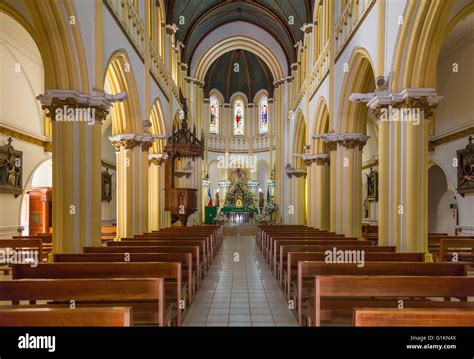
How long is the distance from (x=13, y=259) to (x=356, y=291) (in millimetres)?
8752

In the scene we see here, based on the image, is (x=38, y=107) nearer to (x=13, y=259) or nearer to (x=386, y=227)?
(x=13, y=259)

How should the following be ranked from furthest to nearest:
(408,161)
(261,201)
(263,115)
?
(263,115), (261,201), (408,161)

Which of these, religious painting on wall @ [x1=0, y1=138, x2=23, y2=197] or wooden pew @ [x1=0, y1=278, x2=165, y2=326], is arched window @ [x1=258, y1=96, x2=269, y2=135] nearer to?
religious painting on wall @ [x1=0, y1=138, x2=23, y2=197]

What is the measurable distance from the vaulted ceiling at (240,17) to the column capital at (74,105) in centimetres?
1203

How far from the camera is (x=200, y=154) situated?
1727cm

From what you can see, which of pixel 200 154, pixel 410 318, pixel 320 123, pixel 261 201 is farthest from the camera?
pixel 261 201

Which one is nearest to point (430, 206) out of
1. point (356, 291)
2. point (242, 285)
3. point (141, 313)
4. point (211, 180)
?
point (242, 285)

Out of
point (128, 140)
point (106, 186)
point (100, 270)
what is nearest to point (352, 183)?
point (128, 140)

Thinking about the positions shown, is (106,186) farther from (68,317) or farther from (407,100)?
(68,317)

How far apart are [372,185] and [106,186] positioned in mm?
13428

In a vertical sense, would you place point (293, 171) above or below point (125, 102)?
below

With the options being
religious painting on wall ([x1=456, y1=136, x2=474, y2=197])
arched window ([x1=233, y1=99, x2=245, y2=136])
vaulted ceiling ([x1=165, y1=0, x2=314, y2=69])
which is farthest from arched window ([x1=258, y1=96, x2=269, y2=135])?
religious painting on wall ([x1=456, y1=136, x2=474, y2=197])

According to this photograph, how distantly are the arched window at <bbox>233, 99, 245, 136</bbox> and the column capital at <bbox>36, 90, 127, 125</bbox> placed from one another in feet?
89.0
